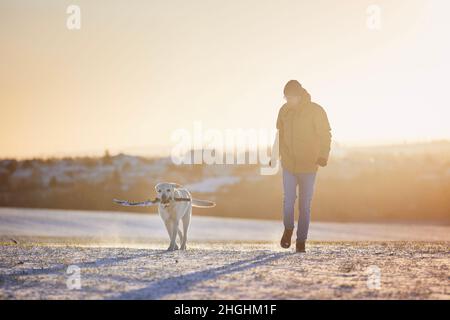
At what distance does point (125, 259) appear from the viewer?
11062 mm

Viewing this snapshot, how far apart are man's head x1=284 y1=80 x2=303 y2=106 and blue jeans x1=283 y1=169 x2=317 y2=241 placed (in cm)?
137

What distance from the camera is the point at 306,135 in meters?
12.7

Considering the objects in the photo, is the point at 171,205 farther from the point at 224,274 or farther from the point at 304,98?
the point at 224,274

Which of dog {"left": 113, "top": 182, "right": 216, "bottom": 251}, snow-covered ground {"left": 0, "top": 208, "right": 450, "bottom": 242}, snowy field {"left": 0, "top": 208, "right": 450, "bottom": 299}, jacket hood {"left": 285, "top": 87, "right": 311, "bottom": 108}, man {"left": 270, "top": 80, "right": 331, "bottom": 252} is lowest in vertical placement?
snow-covered ground {"left": 0, "top": 208, "right": 450, "bottom": 242}

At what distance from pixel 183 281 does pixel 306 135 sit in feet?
16.8

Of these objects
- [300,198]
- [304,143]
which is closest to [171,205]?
[300,198]

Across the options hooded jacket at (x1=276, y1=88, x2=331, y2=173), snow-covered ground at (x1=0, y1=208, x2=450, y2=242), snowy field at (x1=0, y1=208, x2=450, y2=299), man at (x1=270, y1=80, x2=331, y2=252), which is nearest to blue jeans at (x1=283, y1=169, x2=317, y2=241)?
man at (x1=270, y1=80, x2=331, y2=252)

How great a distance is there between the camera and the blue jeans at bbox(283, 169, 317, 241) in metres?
12.6

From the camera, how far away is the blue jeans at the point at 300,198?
1265 centimetres

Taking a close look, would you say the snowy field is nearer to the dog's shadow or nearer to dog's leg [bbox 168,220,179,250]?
the dog's shadow

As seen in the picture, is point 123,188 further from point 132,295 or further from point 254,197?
point 132,295

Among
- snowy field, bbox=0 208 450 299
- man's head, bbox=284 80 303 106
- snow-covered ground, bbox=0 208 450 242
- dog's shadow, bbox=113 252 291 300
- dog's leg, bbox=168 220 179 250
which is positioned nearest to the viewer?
dog's shadow, bbox=113 252 291 300
